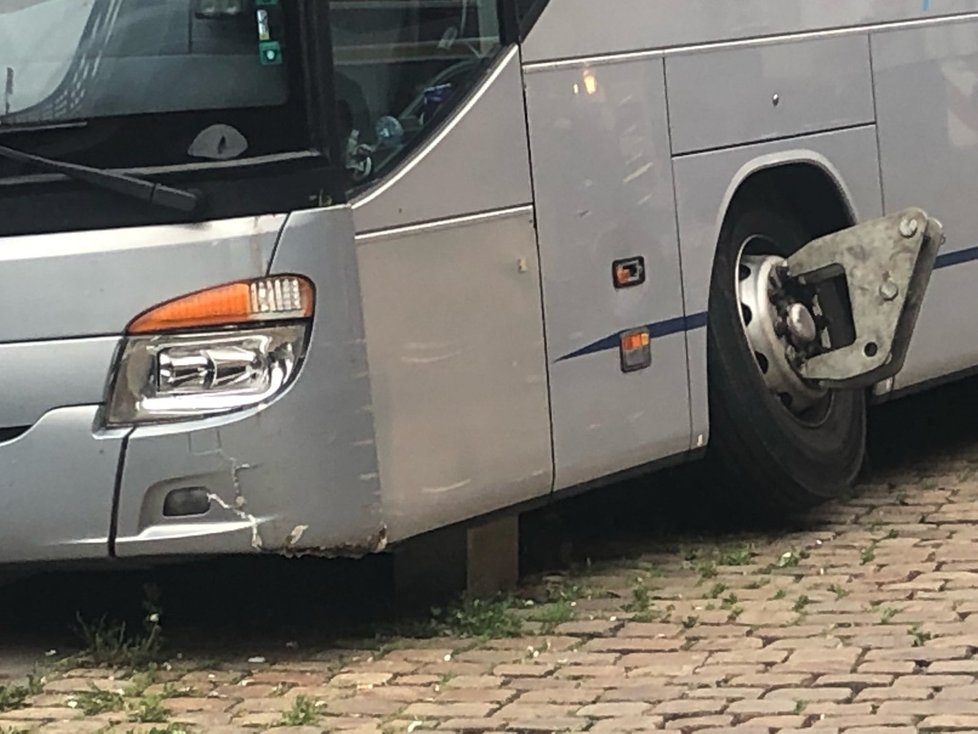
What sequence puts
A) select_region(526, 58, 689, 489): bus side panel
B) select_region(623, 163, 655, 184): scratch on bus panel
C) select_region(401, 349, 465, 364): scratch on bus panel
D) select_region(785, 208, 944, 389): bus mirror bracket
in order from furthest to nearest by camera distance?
select_region(785, 208, 944, 389): bus mirror bracket, select_region(623, 163, 655, 184): scratch on bus panel, select_region(526, 58, 689, 489): bus side panel, select_region(401, 349, 465, 364): scratch on bus panel

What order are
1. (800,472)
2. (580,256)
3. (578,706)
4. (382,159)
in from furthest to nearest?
(800,472) < (580,256) < (382,159) < (578,706)

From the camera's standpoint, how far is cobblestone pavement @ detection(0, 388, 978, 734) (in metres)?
5.34

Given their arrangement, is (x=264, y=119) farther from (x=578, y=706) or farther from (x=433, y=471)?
(x=578, y=706)

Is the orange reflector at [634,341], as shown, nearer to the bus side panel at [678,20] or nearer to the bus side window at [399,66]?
the bus side panel at [678,20]

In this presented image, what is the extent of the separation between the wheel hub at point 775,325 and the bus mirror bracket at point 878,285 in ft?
0.21

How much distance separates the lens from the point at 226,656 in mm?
6109

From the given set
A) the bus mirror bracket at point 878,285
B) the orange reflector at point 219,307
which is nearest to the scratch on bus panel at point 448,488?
the orange reflector at point 219,307

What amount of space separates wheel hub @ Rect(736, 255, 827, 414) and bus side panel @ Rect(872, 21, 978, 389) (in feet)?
1.92

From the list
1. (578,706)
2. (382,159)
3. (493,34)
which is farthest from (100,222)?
(578,706)

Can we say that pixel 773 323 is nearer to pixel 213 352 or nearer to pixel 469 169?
pixel 469 169

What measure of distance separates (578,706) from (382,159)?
1500 mm

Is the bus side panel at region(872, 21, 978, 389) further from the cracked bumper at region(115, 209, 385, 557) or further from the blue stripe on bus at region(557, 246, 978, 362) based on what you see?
the cracked bumper at region(115, 209, 385, 557)

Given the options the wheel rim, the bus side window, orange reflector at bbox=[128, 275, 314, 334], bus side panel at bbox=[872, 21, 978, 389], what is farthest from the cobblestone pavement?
the bus side window

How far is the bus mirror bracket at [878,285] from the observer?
716 cm
